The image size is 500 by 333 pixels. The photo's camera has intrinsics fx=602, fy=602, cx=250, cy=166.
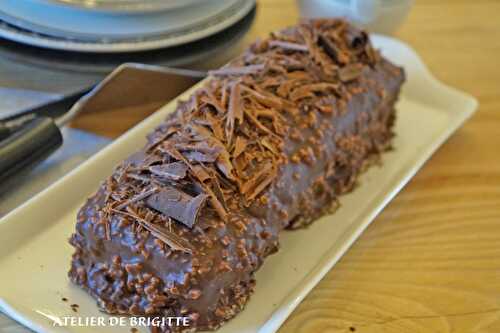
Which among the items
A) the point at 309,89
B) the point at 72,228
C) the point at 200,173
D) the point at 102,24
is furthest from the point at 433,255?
the point at 102,24

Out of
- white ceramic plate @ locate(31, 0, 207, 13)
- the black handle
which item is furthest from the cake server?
white ceramic plate @ locate(31, 0, 207, 13)

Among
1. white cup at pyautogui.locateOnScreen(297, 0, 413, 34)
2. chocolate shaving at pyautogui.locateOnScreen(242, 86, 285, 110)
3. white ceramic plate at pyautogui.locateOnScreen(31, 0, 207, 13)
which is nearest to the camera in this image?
chocolate shaving at pyautogui.locateOnScreen(242, 86, 285, 110)

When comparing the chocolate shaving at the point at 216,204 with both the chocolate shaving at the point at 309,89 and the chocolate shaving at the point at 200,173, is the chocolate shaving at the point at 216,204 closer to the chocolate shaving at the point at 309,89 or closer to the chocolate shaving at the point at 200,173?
the chocolate shaving at the point at 200,173

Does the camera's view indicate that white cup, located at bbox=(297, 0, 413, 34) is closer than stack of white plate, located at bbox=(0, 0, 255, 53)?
No

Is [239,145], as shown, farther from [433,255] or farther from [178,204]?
[433,255]

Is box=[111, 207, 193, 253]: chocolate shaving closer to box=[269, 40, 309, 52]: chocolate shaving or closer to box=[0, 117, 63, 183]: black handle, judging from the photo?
box=[0, 117, 63, 183]: black handle

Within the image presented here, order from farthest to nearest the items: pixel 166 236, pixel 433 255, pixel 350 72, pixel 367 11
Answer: pixel 367 11
pixel 350 72
pixel 433 255
pixel 166 236

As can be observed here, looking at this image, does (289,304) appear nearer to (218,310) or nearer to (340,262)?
(218,310)
